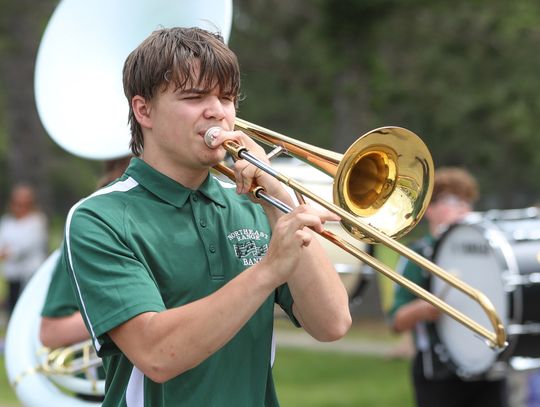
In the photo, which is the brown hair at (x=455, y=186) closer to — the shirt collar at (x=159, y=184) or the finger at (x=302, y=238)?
the shirt collar at (x=159, y=184)

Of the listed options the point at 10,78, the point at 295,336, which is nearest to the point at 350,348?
the point at 295,336

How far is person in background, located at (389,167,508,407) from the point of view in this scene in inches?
218

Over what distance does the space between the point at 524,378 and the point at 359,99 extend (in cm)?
606

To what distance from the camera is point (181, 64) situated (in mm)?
2365

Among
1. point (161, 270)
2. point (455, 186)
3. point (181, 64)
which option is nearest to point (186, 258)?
point (161, 270)

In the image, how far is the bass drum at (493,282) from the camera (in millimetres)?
5406

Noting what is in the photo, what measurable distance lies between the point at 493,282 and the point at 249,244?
3260mm

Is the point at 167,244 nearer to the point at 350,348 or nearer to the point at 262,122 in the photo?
the point at 350,348

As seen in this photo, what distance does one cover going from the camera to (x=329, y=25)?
11.3 metres

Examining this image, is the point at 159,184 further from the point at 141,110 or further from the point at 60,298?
the point at 60,298

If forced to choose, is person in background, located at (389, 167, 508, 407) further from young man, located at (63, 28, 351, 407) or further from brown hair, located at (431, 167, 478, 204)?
young man, located at (63, 28, 351, 407)

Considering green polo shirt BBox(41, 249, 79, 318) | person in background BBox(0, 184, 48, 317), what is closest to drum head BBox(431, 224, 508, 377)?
green polo shirt BBox(41, 249, 79, 318)

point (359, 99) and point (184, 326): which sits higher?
point (359, 99)

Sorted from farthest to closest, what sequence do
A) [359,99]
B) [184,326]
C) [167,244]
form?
[359,99], [167,244], [184,326]
